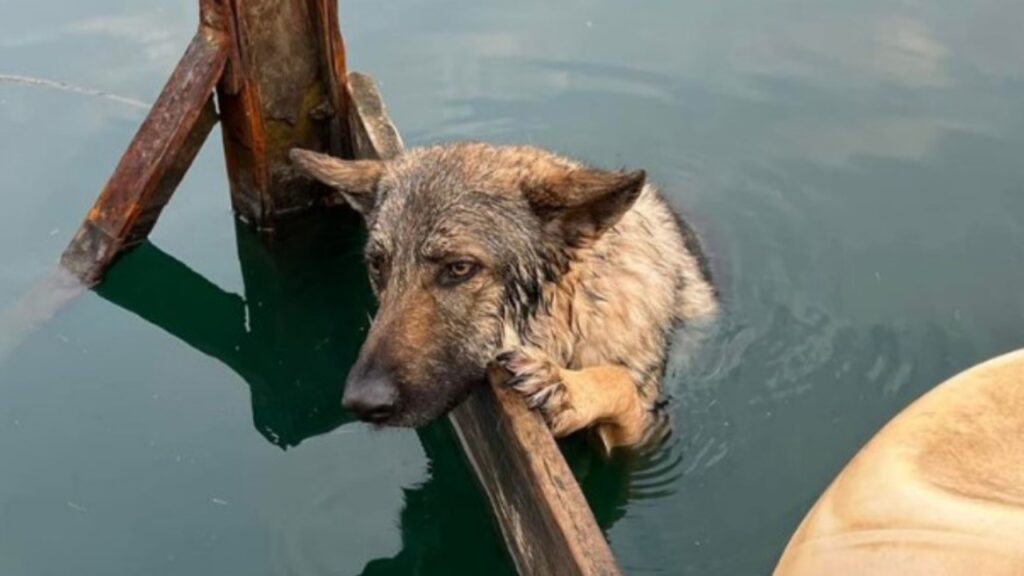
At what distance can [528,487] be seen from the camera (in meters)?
4.11

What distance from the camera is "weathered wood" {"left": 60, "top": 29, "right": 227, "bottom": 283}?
5.70 meters

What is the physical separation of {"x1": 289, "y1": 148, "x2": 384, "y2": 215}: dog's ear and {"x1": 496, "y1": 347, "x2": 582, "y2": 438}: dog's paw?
0.89m

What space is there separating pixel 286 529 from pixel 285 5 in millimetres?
2373

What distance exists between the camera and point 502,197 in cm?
448

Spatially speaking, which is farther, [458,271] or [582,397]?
[582,397]

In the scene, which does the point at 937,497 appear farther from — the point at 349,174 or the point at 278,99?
the point at 278,99

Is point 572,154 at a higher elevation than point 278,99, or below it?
below

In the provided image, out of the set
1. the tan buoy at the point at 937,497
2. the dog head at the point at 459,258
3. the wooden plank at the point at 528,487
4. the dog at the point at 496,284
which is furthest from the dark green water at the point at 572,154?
the tan buoy at the point at 937,497

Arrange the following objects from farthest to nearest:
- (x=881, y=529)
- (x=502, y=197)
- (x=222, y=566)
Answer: (x=222, y=566) < (x=502, y=197) < (x=881, y=529)

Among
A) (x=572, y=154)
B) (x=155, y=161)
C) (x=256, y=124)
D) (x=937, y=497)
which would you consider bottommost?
(x=572, y=154)

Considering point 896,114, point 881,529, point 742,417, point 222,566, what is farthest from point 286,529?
→ point 896,114

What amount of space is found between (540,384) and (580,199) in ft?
2.16

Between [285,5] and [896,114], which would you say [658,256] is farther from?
[896,114]

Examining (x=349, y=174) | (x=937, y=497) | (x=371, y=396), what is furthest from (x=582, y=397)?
(x=937, y=497)
